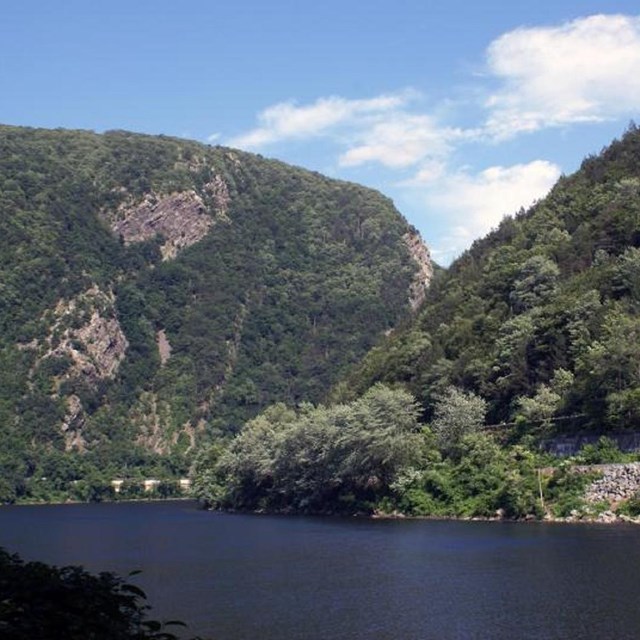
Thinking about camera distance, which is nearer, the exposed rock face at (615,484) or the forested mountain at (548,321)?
the exposed rock face at (615,484)

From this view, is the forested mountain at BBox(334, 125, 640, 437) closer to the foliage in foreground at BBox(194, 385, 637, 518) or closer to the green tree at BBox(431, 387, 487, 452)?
the green tree at BBox(431, 387, 487, 452)

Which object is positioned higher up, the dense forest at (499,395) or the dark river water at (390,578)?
the dense forest at (499,395)

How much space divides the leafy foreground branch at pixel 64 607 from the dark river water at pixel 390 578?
1752cm

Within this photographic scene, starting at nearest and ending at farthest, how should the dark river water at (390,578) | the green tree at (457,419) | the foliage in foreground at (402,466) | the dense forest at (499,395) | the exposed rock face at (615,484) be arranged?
1. the dark river water at (390,578)
2. the exposed rock face at (615,484)
3. the foliage in foreground at (402,466)
4. the dense forest at (499,395)
5. the green tree at (457,419)

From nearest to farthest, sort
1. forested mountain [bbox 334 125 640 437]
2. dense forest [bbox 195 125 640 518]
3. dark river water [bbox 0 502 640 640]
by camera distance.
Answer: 1. dark river water [bbox 0 502 640 640]
2. dense forest [bbox 195 125 640 518]
3. forested mountain [bbox 334 125 640 437]

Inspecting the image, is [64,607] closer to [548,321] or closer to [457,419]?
[457,419]

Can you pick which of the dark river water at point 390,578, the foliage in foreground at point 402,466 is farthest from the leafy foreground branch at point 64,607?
the foliage in foreground at point 402,466

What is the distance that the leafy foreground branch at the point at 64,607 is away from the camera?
1948 cm

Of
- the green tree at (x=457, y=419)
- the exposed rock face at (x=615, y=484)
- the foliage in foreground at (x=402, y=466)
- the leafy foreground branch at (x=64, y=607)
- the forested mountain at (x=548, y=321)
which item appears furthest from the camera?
the green tree at (x=457, y=419)

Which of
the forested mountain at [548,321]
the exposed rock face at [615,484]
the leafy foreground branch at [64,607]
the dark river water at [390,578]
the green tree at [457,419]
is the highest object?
the forested mountain at [548,321]

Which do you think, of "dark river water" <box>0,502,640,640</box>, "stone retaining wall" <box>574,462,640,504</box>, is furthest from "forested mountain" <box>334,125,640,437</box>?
"dark river water" <box>0,502,640,640</box>

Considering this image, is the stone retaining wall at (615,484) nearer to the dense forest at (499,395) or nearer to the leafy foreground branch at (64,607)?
the dense forest at (499,395)

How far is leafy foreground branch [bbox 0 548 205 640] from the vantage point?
19.5m

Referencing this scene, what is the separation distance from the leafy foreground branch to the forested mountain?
64509mm
